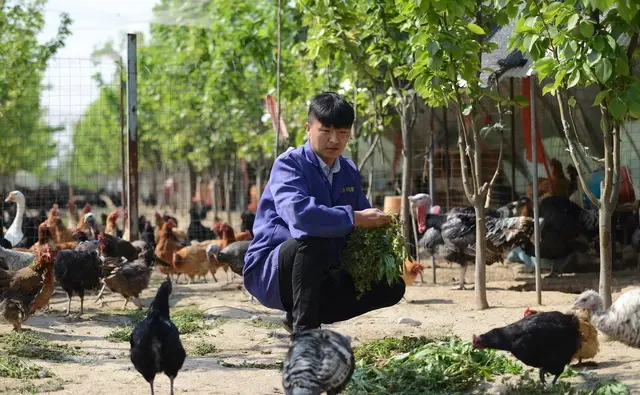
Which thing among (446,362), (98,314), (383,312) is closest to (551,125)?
(383,312)

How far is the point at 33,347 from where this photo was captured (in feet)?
24.6

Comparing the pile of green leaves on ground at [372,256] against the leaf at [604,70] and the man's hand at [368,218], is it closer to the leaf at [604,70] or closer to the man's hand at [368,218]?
the man's hand at [368,218]

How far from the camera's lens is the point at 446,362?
229 inches

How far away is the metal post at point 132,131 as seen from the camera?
12539 mm

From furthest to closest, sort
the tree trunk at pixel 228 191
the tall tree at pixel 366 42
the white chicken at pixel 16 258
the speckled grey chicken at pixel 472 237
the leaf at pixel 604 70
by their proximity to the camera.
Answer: the tree trunk at pixel 228 191, the speckled grey chicken at pixel 472 237, the tall tree at pixel 366 42, the white chicken at pixel 16 258, the leaf at pixel 604 70

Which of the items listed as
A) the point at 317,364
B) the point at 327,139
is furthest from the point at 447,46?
the point at 317,364

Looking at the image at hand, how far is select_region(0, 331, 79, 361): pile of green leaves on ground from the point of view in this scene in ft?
23.6

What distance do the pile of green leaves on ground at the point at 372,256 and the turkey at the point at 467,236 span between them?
5.64 meters

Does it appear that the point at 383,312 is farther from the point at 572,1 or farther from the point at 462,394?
the point at 572,1

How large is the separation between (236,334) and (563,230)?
5.32 m

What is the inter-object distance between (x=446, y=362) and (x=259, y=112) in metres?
14.4

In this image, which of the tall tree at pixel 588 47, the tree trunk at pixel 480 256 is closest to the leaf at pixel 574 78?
the tall tree at pixel 588 47

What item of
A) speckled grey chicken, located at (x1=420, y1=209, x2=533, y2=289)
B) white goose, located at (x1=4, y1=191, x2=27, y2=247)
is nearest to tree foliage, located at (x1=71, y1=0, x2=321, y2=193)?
white goose, located at (x1=4, y1=191, x2=27, y2=247)

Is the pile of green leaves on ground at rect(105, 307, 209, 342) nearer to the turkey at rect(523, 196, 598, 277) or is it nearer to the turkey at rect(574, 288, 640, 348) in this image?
the turkey at rect(574, 288, 640, 348)
